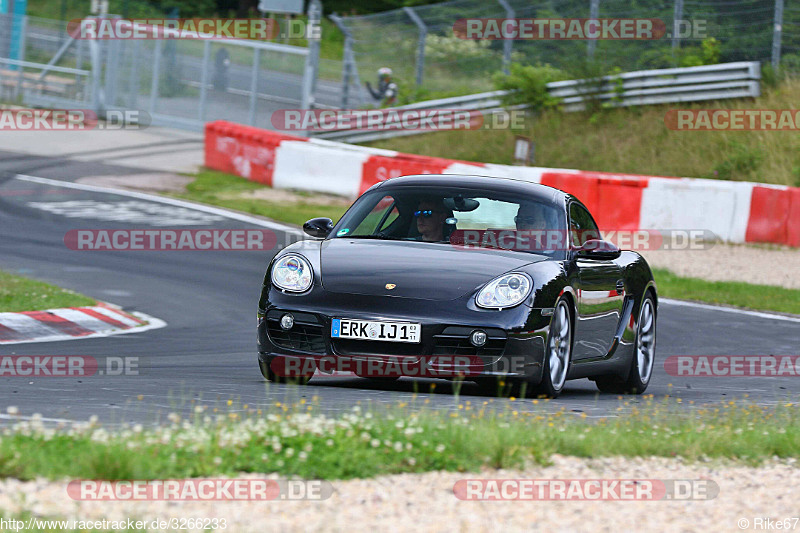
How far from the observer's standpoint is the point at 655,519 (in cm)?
484

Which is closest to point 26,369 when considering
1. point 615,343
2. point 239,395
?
point 239,395

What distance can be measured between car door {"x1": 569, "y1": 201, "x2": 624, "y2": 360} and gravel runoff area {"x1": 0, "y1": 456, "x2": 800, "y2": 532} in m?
2.83

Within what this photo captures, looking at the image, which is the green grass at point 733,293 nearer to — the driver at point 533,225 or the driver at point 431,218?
the driver at point 533,225

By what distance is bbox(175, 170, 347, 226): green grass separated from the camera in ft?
63.6

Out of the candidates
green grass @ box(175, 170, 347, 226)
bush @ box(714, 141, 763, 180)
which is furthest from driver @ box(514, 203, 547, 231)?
bush @ box(714, 141, 763, 180)

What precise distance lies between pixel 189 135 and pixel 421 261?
21787mm

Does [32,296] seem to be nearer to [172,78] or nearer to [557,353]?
[557,353]

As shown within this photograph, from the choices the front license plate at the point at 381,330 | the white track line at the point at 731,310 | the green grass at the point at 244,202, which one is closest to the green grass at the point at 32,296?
the front license plate at the point at 381,330

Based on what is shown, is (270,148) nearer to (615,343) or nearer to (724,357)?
(724,357)

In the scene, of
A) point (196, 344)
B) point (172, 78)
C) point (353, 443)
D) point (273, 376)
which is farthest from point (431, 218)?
point (172, 78)

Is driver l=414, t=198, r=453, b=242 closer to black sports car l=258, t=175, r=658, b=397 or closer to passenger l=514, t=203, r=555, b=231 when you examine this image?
black sports car l=258, t=175, r=658, b=397

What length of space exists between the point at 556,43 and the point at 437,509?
68.8 ft

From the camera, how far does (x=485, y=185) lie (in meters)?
8.70

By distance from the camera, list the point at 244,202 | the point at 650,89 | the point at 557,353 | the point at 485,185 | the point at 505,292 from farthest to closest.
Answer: the point at 650,89
the point at 244,202
the point at 485,185
the point at 557,353
the point at 505,292
